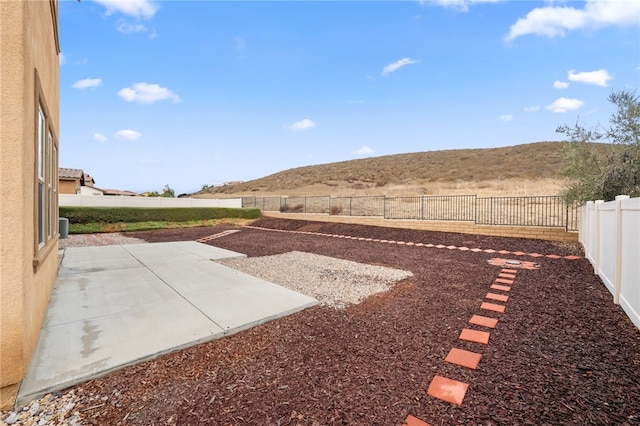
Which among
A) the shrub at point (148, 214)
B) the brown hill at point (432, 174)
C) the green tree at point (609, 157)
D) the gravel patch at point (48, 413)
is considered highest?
the brown hill at point (432, 174)

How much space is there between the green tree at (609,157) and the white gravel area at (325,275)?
18.7 feet

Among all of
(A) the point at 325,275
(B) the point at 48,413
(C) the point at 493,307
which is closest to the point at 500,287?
(C) the point at 493,307

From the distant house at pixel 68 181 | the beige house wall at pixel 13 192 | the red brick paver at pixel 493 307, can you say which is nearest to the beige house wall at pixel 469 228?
the red brick paver at pixel 493 307

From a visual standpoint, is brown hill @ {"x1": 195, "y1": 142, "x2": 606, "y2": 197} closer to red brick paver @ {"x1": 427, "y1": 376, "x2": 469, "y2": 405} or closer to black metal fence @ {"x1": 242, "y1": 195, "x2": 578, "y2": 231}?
black metal fence @ {"x1": 242, "y1": 195, "x2": 578, "y2": 231}

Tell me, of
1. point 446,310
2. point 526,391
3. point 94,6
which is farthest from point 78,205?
point 526,391

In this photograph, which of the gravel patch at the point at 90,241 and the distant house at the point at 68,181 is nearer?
the gravel patch at the point at 90,241

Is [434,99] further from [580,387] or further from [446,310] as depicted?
[580,387]

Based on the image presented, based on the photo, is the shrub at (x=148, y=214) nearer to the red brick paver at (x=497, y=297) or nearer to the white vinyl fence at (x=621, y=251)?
the red brick paver at (x=497, y=297)

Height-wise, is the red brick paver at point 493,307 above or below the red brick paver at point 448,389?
below

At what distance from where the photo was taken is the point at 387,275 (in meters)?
5.44

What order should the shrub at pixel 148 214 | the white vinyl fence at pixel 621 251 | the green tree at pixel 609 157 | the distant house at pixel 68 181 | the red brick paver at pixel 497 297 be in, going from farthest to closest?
the distant house at pixel 68 181
the shrub at pixel 148 214
the green tree at pixel 609 157
the red brick paver at pixel 497 297
the white vinyl fence at pixel 621 251

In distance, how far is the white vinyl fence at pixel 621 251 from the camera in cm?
300

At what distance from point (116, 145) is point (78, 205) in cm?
625

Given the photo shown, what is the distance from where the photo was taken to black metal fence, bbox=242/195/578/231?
10.7 metres
